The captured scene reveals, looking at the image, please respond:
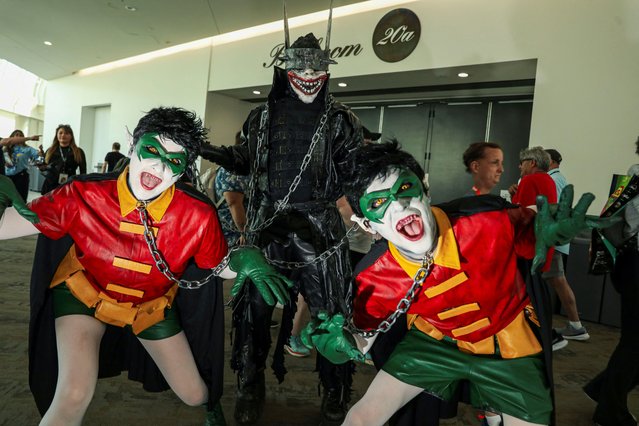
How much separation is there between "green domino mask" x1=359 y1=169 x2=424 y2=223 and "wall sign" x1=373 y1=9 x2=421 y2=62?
516 centimetres

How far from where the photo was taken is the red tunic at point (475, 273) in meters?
1.40

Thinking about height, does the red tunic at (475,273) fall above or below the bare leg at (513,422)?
above

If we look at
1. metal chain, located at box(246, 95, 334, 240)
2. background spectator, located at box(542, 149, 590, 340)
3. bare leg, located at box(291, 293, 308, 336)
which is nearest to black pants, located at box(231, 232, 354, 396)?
metal chain, located at box(246, 95, 334, 240)

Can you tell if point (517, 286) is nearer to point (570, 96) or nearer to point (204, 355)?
point (204, 355)

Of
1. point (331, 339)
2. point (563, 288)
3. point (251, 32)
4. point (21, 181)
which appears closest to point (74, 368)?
point (331, 339)

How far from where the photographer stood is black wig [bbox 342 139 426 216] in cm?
139

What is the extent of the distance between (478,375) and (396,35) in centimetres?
564

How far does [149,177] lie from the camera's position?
1518mm

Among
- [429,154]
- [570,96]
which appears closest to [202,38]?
[429,154]

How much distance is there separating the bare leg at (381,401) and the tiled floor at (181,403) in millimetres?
812

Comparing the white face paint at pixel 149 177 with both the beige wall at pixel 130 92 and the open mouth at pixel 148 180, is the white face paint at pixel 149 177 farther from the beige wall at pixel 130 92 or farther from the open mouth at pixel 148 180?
the beige wall at pixel 130 92

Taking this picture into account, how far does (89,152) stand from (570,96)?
42.0 ft

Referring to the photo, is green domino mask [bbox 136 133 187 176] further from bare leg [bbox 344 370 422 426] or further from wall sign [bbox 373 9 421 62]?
wall sign [bbox 373 9 421 62]

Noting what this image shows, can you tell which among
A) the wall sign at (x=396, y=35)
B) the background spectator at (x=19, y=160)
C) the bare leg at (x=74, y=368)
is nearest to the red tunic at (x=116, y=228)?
the bare leg at (x=74, y=368)
